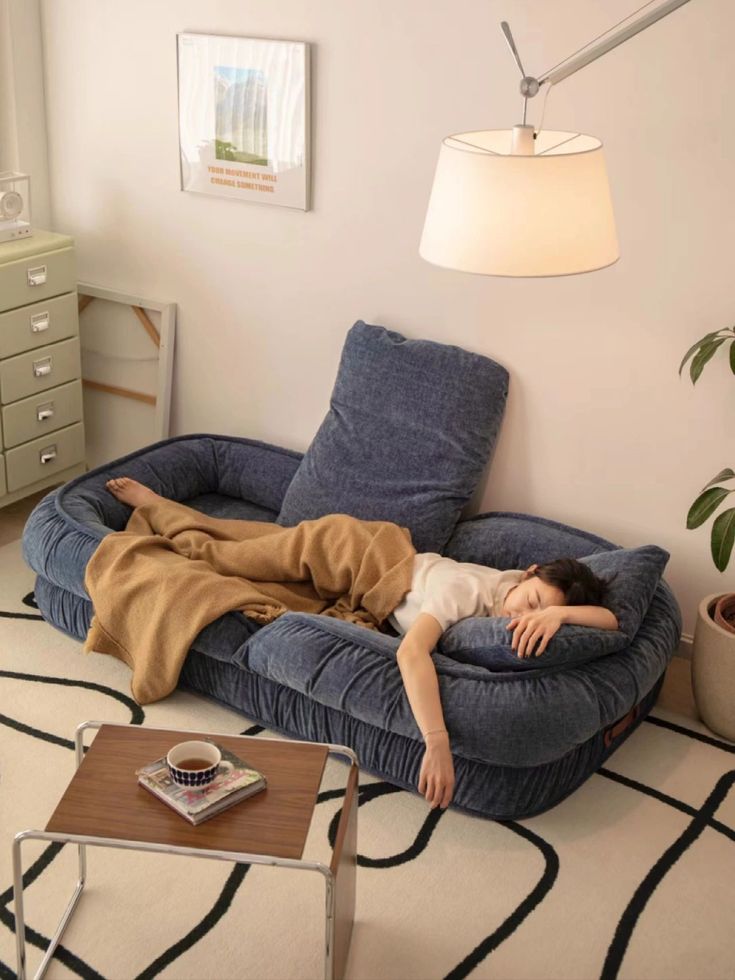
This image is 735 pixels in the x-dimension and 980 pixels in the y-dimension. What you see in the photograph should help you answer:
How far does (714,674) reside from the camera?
9.39ft

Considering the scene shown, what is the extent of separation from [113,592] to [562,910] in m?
1.33

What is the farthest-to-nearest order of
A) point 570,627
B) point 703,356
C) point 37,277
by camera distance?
point 37,277 → point 703,356 → point 570,627

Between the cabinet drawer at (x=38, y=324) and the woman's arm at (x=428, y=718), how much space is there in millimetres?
1756

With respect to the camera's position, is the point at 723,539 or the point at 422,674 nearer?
the point at 422,674

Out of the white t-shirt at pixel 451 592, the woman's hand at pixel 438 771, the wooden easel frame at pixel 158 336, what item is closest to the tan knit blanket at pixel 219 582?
the white t-shirt at pixel 451 592

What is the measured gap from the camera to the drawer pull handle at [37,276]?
142 inches

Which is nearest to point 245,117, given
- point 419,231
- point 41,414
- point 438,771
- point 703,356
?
point 419,231

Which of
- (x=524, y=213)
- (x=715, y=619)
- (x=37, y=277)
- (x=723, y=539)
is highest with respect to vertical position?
(x=524, y=213)

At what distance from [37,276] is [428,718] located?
6.62 feet

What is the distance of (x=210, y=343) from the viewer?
3.82 m

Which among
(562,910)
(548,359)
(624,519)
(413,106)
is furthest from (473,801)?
(413,106)

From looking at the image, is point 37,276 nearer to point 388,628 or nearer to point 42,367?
point 42,367

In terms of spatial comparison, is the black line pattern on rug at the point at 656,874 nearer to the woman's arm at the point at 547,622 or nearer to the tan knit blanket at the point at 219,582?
the woman's arm at the point at 547,622

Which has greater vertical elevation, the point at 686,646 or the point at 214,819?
the point at 214,819
